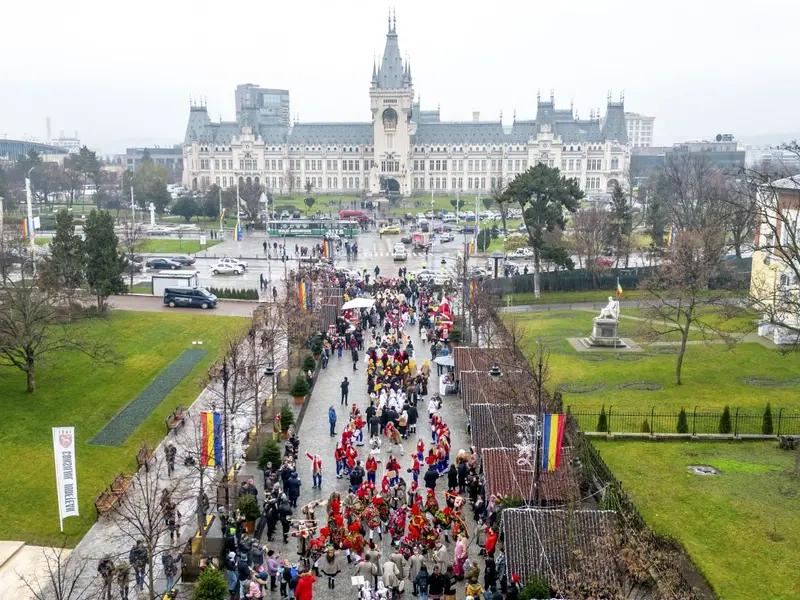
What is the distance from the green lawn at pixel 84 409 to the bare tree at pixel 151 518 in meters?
1.33

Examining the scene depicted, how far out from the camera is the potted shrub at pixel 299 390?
3138cm

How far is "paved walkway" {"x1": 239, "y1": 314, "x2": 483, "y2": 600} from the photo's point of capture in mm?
20156

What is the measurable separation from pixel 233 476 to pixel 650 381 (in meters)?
19.0

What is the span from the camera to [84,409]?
101ft

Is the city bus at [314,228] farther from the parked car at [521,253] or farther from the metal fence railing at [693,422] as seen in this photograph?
the metal fence railing at [693,422]

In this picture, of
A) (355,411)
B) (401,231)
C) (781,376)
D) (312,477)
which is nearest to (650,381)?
(781,376)

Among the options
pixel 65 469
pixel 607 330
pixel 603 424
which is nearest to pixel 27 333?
pixel 65 469

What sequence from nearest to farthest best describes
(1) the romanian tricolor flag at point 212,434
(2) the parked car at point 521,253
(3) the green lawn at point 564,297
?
(1) the romanian tricolor flag at point 212,434, (3) the green lawn at point 564,297, (2) the parked car at point 521,253

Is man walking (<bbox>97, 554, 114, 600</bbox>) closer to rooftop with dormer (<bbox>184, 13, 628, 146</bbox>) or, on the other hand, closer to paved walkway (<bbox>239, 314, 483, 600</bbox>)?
paved walkway (<bbox>239, 314, 483, 600</bbox>)

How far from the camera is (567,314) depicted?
49.8 metres

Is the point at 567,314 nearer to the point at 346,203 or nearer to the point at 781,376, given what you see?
the point at 781,376

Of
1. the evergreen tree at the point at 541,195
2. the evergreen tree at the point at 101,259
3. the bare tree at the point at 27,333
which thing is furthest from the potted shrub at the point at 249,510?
the evergreen tree at the point at 541,195

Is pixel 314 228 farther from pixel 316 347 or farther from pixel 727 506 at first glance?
pixel 727 506

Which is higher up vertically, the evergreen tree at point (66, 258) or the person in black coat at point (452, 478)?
the evergreen tree at point (66, 258)
